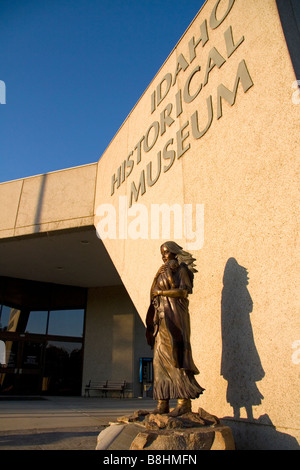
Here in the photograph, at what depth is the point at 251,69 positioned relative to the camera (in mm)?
4113

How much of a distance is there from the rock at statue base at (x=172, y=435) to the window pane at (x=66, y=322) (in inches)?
443

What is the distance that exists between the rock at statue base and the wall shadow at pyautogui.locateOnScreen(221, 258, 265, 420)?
22.4 inches

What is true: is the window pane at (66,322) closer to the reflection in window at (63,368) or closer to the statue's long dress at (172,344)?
the reflection in window at (63,368)

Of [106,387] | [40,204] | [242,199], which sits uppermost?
[40,204]

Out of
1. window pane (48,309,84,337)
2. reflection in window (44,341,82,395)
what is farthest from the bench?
window pane (48,309,84,337)

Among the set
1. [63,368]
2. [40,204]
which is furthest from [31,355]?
[40,204]

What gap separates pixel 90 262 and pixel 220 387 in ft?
28.2

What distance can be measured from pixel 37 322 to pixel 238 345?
37.9 feet

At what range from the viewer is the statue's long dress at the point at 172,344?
3.04 m

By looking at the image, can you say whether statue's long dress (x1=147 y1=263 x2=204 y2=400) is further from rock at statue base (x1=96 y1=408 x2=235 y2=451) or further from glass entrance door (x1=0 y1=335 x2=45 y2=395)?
glass entrance door (x1=0 y1=335 x2=45 y2=395)

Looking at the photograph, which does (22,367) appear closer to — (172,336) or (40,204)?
(40,204)

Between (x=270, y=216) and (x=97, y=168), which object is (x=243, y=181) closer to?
(x=270, y=216)

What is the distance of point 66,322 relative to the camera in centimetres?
1391

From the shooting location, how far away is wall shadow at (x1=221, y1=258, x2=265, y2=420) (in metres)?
3.36
